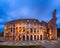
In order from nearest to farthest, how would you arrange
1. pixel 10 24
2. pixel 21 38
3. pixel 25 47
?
pixel 25 47 → pixel 21 38 → pixel 10 24

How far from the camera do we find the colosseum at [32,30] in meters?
53.0

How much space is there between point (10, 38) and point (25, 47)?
25.1m

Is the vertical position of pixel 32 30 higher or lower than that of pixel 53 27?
lower

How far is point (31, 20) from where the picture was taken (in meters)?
53.4

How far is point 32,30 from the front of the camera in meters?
53.2

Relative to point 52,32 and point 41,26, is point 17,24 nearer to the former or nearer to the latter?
point 41,26

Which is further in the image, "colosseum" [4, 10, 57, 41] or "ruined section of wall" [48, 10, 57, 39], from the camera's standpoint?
"ruined section of wall" [48, 10, 57, 39]

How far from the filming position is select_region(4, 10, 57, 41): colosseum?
174ft

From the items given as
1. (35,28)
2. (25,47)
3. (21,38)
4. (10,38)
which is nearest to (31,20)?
(35,28)

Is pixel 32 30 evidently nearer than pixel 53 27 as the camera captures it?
Yes

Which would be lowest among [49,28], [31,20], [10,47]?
[10,47]

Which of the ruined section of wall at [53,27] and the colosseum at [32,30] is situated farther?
the ruined section of wall at [53,27]

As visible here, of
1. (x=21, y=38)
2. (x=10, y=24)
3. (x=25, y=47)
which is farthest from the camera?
(x=10, y=24)

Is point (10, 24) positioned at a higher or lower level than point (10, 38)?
higher
